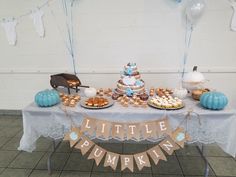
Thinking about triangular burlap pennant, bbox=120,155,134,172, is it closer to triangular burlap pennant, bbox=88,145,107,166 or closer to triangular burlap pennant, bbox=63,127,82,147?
triangular burlap pennant, bbox=88,145,107,166

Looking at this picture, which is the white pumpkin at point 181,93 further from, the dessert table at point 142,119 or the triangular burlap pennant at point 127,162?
the triangular burlap pennant at point 127,162

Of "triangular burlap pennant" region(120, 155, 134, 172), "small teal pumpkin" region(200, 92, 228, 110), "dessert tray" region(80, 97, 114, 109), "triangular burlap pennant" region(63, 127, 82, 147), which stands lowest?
"triangular burlap pennant" region(120, 155, 134, 172)

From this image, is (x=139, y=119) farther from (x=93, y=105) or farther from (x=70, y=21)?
(x=70, y=21)

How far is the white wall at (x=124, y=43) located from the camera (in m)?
2.81

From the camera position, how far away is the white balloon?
8.25 feet

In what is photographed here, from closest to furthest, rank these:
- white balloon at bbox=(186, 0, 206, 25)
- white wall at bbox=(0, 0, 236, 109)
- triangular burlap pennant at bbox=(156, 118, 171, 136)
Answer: triangular burlap pennant at bbox=(156, 118, 171, 136), white balloon at bbox=(186, 0, 206, 25), white wall at bbox=(0, 0, 236, 109)

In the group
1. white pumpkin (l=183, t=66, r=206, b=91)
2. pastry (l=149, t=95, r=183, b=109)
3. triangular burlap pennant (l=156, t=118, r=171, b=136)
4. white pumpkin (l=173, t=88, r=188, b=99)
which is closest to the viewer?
triangular burlap pennant (l=156, t=118, r=171, b=136)

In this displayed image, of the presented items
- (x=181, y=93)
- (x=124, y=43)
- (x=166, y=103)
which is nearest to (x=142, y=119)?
(x=166, y=103)

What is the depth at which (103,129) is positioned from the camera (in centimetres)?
167

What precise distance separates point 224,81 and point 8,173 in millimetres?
2918

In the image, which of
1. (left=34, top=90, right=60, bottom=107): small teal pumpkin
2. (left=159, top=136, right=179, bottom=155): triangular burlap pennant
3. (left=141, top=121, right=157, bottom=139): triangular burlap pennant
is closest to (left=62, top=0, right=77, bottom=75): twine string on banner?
(left=34, top=90, right=60, bottom=107): small teal pumpkin

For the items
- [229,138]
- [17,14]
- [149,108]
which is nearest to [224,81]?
[229,138]

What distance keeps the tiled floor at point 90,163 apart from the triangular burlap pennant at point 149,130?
635 millimetres

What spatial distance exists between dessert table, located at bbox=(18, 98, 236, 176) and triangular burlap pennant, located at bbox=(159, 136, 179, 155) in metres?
0.12
